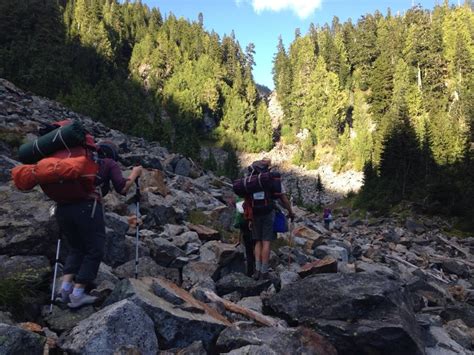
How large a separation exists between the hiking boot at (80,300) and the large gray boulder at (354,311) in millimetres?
2757

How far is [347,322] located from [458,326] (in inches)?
132

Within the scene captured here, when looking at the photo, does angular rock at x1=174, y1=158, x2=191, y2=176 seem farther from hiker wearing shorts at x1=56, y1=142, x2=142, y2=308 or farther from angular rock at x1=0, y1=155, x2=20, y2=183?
hiker wearing shorts at x1=56, y1=142, x2=142, y2=308

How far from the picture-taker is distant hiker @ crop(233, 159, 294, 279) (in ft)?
26.3

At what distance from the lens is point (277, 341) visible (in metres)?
4.98

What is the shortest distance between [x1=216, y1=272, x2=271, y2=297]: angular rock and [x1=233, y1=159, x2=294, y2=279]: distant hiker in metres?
0.50

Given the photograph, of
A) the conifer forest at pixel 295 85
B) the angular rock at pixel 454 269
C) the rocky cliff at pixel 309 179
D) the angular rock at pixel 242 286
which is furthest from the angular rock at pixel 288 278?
the rocky cliff at pixel 309 179

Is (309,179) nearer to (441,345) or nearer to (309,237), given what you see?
(309,237)

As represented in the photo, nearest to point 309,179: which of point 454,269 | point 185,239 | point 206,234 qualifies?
point 454,269

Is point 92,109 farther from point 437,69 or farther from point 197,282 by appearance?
point 437,69

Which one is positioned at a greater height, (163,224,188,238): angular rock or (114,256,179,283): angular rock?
(163,224,188,238): angular rock

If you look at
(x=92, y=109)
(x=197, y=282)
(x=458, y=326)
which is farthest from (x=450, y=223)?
(x=92, y=109)

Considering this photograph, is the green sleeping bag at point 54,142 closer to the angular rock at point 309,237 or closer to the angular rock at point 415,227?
the angular rock at point 309,237

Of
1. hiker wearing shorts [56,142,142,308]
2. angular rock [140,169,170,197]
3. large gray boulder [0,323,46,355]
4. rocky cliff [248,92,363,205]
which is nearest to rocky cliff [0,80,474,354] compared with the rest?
large gray boulder [0,323,46,355]

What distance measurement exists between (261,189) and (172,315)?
3607 mm
